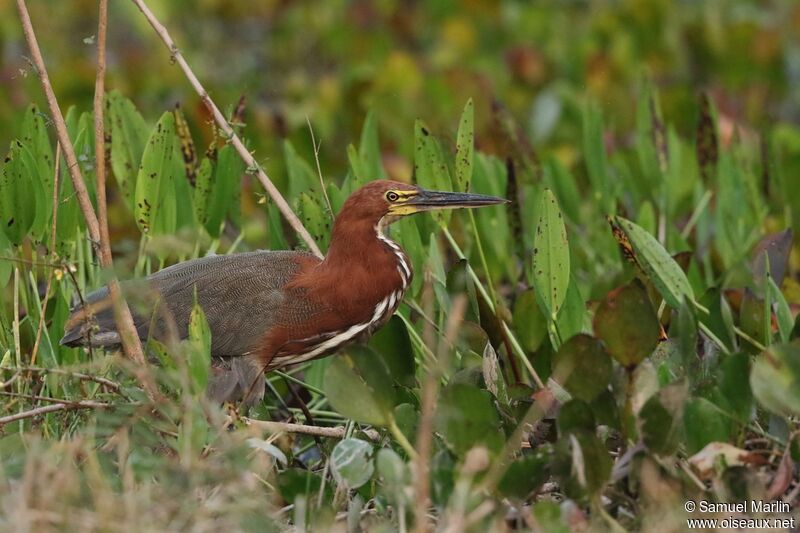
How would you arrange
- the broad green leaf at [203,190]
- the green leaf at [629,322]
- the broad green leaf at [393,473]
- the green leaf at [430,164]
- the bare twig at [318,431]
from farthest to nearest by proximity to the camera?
the broad green leaf at [203,190] < the green leaf at [430,164] < the bare twig at [318,431] < the green leaf at [629,322] < the broad green leaf at [393,473]

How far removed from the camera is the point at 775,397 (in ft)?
10.1

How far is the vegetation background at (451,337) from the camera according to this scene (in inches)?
118

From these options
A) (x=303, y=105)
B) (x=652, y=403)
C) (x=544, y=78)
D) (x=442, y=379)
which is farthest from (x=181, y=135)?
(x=544, y=78)

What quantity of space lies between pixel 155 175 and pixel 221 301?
49 centimetres

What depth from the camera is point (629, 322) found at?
3080 millimetres

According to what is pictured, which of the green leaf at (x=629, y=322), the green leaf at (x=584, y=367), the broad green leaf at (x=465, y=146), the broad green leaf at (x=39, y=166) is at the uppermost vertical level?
the broad green leaf at (x=39, y=166)

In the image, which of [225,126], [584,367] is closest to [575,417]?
[584,367]

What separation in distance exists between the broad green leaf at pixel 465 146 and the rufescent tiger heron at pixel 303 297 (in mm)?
213

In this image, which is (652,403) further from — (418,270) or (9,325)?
(9,325)

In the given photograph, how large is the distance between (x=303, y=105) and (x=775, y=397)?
17.9 ft

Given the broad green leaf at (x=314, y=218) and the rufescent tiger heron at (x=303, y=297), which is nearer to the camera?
the rufescent tiger heron at (x=303, y=297)

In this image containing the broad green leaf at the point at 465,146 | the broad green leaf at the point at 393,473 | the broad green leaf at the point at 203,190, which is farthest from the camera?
the broad green leaf at the point at 203,190

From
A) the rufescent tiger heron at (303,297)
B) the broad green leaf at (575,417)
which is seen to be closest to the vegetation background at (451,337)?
the broad green leaf at (575,417)

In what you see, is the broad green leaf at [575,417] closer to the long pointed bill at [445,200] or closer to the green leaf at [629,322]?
the green leaf at [629,322]
